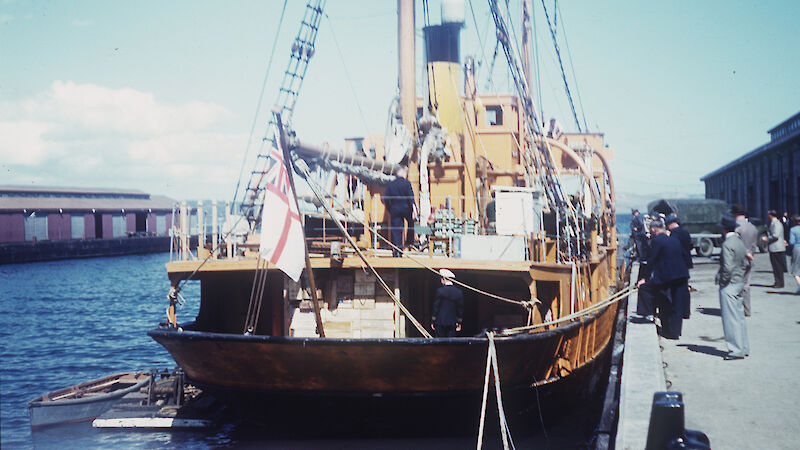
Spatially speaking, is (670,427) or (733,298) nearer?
(670,427)

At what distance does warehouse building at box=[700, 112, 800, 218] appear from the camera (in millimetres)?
33750

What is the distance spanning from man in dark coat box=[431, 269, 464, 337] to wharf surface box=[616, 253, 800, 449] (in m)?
2.41

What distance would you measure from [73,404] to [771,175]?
38849 millimetres

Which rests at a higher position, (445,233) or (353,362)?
(445,233)

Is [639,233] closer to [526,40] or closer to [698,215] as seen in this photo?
[526,40]

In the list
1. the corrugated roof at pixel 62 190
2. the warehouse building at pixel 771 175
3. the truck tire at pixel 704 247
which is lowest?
the truck tire at pixel 704 247

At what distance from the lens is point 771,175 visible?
128 feet

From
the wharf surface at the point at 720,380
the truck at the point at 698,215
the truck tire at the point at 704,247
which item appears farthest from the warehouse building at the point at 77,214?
the wharf surface at the point at 720,380

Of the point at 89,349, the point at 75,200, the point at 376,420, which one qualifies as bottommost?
the point at 89,349

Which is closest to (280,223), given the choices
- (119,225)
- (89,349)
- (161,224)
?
(89,349)

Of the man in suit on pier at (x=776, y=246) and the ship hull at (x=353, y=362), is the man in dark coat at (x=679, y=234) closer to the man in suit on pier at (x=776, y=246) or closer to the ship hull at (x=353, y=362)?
the ship hull at (x=353, y=362)

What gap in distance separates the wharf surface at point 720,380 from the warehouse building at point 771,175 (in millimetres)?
25848

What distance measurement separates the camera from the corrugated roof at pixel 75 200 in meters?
60.4

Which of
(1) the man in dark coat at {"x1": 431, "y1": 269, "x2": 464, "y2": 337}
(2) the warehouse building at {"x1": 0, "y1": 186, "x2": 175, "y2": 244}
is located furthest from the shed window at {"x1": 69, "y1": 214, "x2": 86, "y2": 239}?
(1) the man in dark coat at {"x1": 431, "y1": 269, "x2": 464, "y2": 337}
